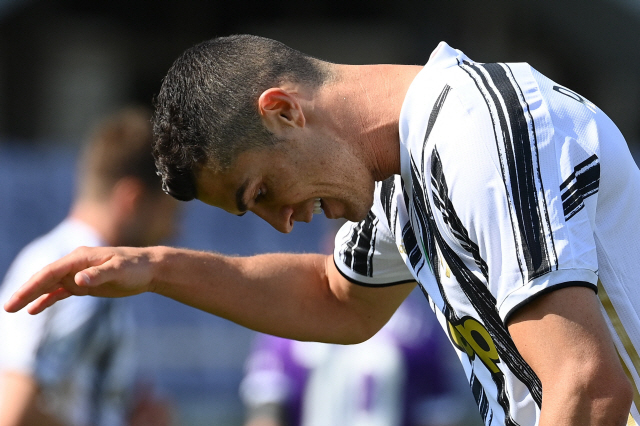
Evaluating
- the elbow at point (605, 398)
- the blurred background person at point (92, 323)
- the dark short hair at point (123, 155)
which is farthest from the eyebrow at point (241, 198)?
the dark short hair at point (123, 155)

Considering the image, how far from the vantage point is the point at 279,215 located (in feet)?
7.48

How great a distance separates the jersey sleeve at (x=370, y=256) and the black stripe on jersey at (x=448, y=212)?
2.59 feet

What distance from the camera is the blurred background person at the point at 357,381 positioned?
515 cm

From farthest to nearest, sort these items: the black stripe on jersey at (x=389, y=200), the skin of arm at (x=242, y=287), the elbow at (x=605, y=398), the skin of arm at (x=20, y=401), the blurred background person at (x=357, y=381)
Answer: the blurred background person at (x=357, y=381)
the skin of arm at (x=20, y=401)
the black stripe on jersey at (x=389, y=200)
the skin of arm at (x=242, y=287)
the elbow at (x=605, y=398)

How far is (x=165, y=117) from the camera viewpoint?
220 cm

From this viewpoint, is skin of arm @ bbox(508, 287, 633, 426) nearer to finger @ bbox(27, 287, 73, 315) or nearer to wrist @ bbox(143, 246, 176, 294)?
wrist @ bbox(143, 246, 176, 294)

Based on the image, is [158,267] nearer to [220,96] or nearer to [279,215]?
[279,215]

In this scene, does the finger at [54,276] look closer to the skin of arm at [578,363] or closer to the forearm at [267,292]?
the forearm at [267,292]

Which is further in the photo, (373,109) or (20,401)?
(20,401)

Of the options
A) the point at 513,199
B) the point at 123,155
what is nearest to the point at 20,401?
the point at 123,155

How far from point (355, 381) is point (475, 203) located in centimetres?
357

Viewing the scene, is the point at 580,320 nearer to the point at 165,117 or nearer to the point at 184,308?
the point at 165,117

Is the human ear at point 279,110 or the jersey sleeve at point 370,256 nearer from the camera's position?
the human ear at point 279,110

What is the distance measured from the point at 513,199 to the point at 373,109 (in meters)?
0.52
